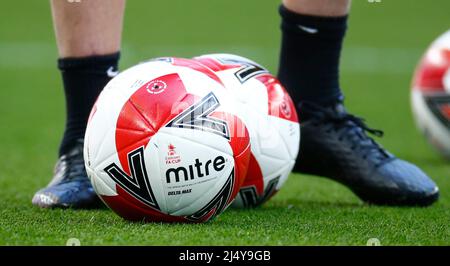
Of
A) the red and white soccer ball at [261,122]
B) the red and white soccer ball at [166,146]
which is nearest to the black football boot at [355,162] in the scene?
the red and white soccer ball at [261,122]

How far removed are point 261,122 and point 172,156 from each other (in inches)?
17.5

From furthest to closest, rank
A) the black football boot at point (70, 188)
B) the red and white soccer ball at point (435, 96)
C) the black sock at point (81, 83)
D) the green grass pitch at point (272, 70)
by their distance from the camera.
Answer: the red and white soccer ball at point (435, 96) < the black sock at point (81, 83) < the black football boot at point (70, 188) < the green grass pitch at point (272, 70)

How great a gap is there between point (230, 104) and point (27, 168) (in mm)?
1889

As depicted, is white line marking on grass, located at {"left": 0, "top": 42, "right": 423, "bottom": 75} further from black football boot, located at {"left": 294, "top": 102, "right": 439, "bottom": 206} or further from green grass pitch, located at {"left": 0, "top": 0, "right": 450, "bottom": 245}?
black football boot, located at {"left": 294, "top": 102, "right": 439, "bottom": 206}

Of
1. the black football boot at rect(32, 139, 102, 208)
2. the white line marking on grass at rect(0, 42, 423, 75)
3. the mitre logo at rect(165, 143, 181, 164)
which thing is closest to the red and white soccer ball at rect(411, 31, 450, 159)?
the black football boot at rect(32, 139, 102, 208)

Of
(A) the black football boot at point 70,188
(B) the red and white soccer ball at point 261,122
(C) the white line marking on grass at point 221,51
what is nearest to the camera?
(B) the red and white soccer ball at point 261,122

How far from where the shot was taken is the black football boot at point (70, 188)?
2.91m

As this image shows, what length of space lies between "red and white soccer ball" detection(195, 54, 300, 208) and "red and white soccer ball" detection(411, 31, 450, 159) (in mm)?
1815

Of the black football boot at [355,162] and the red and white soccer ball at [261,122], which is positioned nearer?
the red and white soccer ball at [261,122]

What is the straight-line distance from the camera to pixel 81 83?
10.0 feet

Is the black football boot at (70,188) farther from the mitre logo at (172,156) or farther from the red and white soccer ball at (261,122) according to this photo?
the mitre logo at (172,156)

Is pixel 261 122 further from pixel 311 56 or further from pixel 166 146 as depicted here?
pixel 311 56

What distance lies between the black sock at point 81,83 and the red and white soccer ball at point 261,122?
38 centimetres
